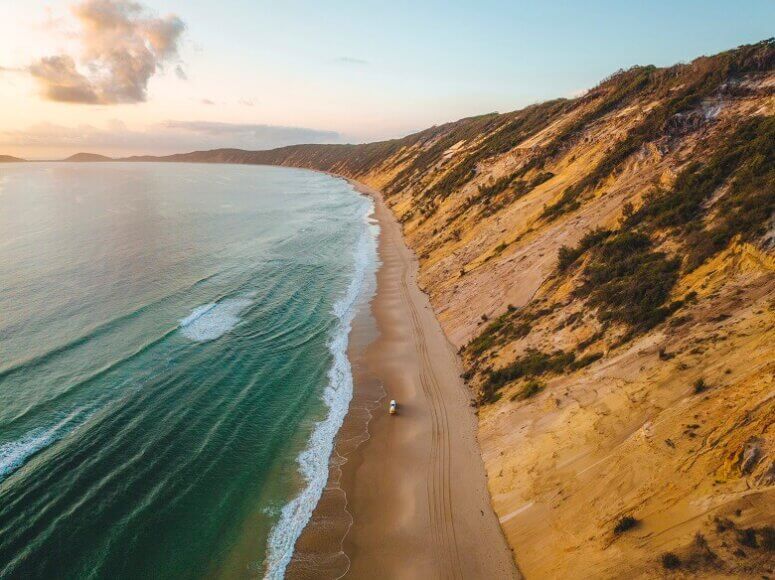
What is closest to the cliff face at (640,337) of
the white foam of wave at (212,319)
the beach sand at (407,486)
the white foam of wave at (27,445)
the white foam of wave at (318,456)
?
the beach sand at (407,486)

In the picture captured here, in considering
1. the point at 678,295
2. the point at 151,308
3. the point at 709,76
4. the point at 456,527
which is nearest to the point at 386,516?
the point at 456,527

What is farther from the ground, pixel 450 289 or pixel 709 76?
pixel 709 76

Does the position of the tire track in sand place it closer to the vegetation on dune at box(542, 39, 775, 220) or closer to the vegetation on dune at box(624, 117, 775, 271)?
the vegetation on dune at box(624, 117, 775, 271)

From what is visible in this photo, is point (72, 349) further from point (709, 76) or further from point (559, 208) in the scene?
point (709, 76)

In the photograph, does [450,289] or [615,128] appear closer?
[450,289]

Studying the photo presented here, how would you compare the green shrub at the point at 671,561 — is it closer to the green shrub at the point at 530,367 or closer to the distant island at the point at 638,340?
the distant island at the point at 638,340

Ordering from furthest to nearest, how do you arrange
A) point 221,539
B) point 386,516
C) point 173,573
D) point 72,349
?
point 72,349 < point 386,516 < point 221,539 < point 173,573

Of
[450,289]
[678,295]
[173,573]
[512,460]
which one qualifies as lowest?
[173,573]
